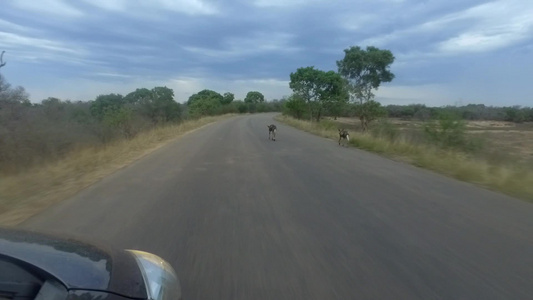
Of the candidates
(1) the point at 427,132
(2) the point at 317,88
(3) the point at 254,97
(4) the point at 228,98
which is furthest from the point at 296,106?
(3) the point at 254,97

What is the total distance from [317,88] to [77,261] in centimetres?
5584

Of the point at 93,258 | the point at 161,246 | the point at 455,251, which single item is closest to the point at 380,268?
the point at 455,251

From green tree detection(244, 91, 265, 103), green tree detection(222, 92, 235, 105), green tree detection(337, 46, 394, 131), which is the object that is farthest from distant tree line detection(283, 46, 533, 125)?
green tree detection(244, 91, 265, 103)

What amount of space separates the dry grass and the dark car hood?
216 inches

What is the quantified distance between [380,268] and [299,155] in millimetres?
13251

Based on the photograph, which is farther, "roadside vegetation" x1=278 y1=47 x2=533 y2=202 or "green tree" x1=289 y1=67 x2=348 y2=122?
"green tree" x1=289 y1=67 x2=348 y2=122

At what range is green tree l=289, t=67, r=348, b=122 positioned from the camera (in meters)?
56.2

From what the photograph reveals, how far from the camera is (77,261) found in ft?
9.30

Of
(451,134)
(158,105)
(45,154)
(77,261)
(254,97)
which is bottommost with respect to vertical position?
(254,97)

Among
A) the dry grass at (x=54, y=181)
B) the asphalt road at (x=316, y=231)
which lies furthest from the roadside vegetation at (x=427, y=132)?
the dry grass at (x=54, y=181)

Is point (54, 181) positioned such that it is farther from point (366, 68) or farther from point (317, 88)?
point (317, 88)

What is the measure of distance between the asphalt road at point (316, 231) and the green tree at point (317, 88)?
43557mm

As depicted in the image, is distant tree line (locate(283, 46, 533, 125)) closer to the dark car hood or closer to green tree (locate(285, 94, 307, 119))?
green tree (locate(285, 94, 307, 119))

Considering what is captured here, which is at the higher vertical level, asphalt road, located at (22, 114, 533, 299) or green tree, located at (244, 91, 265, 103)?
asphalt road, located at (22, 114, 533, 299)
